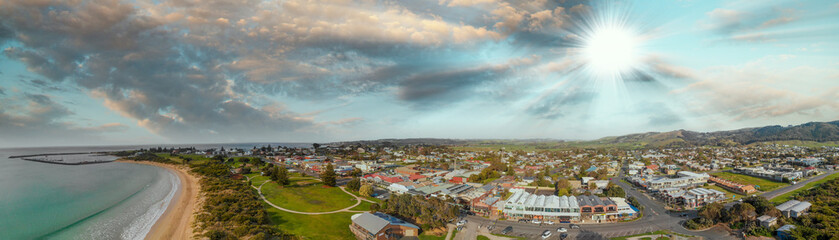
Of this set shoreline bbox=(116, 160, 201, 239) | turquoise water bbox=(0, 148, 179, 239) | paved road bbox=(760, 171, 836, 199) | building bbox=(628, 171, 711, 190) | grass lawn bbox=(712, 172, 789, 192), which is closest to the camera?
shoreline bbox=(116, 160, 201, 239)

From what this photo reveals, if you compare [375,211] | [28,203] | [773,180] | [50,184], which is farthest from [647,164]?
[50,184]

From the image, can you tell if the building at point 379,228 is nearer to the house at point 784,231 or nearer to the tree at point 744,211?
the tree at point 744,211

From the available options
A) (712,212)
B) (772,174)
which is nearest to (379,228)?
(712,212)

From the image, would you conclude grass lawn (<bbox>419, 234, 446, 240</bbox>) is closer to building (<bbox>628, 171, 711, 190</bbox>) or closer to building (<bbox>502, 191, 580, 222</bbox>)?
building (<bbox>502, 191, 580, 222</bbox>)

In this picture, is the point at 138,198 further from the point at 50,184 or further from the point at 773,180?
the point at 773,180

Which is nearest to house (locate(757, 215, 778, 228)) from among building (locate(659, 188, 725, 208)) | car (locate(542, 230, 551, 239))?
building (locate(659, 188, 725, 208))

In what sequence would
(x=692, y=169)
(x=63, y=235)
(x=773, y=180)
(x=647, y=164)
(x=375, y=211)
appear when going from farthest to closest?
(x=647, y=164), (x=692, y=169), (x=773, y=180), (x=375, y=211), (x=63, y=235)
